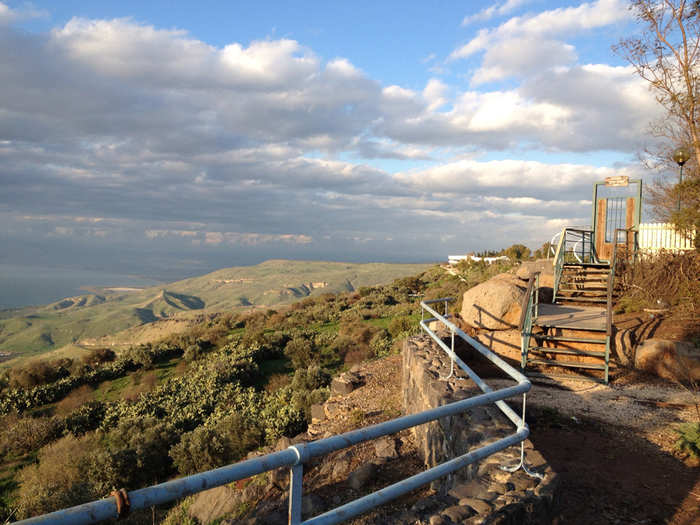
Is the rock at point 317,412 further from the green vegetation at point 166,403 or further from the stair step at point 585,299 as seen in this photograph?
the stair step at point 585,299

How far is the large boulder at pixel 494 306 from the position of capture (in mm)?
10031

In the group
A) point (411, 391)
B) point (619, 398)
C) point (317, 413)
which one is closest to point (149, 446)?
point (317, 413)

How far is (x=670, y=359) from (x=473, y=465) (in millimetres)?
6529

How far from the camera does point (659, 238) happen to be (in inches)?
539

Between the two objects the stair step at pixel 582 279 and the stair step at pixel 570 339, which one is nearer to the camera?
the stair step at pixel 570 339

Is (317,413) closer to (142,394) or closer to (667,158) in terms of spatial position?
(142,394)

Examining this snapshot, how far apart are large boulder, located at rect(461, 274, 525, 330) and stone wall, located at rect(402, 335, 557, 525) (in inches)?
156

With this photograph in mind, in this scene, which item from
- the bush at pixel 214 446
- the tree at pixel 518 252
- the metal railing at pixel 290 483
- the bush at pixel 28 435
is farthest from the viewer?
the tree at pixel 518 252

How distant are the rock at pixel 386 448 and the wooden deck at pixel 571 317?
528cm

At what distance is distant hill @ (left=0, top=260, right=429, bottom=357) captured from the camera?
71.4 metres

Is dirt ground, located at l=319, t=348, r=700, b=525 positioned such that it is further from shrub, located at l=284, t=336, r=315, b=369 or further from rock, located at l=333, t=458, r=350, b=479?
shrub, located at l=284, t=336, r=315, b=369

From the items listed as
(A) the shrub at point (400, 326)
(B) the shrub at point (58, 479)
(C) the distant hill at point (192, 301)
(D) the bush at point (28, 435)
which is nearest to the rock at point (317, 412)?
(B) the shrub at point (58, 479)

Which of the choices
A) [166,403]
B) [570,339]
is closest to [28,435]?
[166,403]

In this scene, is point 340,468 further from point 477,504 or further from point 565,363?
point 565,363
